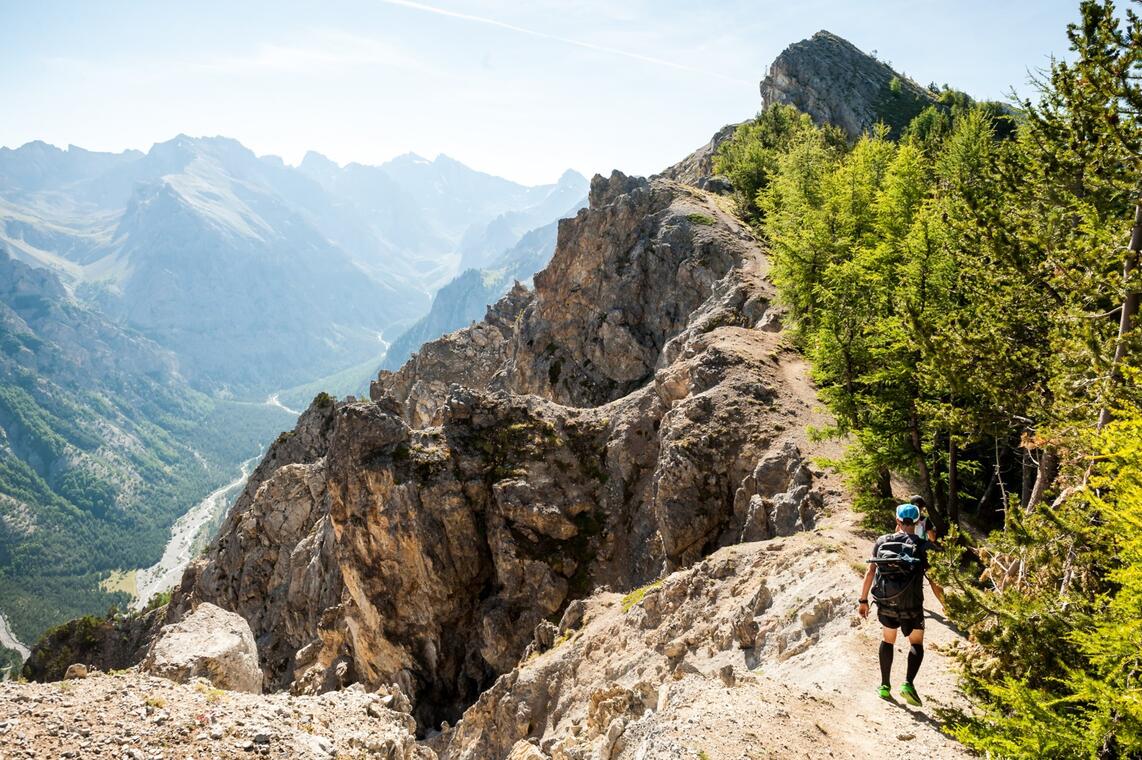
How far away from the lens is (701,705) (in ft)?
42.6

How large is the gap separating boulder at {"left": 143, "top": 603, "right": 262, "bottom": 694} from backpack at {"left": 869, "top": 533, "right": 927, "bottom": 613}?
23.5 meters

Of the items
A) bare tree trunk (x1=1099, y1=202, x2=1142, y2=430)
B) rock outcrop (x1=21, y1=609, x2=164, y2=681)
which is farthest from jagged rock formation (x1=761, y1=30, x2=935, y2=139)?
rock outcrop (x1=21, y1=609, x2=164, y2=681)

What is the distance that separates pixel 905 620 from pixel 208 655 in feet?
81.7

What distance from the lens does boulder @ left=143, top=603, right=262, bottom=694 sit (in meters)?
25.7

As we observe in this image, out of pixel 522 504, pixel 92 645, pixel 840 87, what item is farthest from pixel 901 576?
pixel 840 87

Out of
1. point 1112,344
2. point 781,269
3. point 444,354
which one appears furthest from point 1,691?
point 444,354

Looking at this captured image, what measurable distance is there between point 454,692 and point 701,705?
98.2ft

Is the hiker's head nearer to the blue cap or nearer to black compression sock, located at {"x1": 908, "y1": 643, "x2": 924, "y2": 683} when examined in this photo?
the blue cap

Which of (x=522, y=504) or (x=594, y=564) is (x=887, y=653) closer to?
(x=594, y=564)

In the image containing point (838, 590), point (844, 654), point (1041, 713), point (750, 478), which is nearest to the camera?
point (1041, 713)

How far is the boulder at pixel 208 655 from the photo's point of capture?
25734 mm

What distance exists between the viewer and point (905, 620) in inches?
522

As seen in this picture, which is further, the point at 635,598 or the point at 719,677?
the point at 635,598

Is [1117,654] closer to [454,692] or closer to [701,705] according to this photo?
[701,705]
